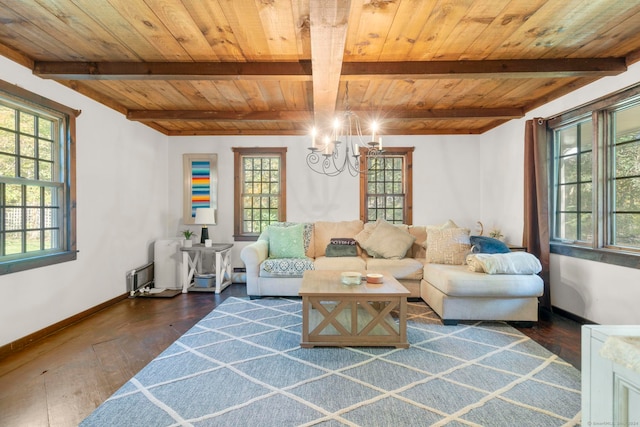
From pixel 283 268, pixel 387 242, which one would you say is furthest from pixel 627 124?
pixel 283 268

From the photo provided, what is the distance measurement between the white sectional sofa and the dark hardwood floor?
16.4 inches

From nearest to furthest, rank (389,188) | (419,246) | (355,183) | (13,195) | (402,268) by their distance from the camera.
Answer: (13,195) → (402,268) → (419,246) → (355,183) → (389,188)

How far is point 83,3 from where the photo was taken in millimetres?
2016

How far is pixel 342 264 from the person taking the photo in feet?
13.5

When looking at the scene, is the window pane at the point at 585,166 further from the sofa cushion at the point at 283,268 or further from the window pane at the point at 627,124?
the sofa cushion at the point at 283,268

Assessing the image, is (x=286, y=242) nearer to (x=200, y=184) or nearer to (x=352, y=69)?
(x=200, y=184)

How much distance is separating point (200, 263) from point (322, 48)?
397 cm

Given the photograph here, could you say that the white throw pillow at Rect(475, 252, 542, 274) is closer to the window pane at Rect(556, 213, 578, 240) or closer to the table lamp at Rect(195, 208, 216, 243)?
the window pane at Rect(556, 213, 578, 240)

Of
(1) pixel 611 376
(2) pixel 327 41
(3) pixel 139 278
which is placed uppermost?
(2) pixel 327 41

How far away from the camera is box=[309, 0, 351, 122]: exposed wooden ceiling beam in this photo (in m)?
1.67

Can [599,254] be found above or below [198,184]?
below

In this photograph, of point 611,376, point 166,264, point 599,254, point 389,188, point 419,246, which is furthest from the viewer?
point 389,188

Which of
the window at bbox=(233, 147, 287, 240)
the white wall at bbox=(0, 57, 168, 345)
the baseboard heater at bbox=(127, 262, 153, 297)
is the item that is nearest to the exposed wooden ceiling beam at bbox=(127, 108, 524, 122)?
the white wall at bbox=(0, 57, 168, 345)

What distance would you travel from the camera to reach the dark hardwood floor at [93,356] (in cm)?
188
